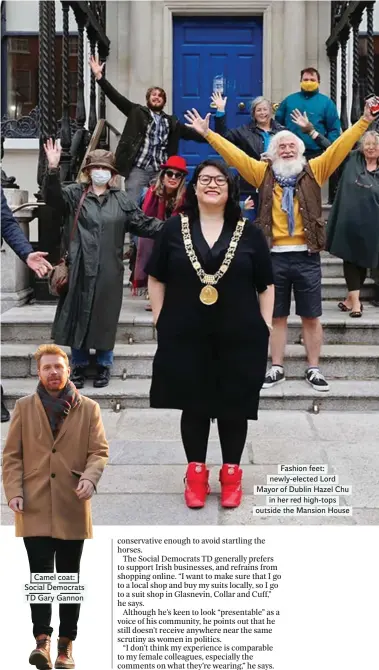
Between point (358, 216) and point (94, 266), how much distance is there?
2212 millimetres

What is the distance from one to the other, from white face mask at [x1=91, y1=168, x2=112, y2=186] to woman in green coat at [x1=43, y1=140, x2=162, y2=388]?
0.03 metres

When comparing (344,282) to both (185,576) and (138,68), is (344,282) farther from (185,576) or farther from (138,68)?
(185,576)

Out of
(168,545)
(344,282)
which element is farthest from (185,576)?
(344,282)

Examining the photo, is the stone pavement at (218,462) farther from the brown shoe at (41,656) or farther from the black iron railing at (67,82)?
the black iron railing at (67,82)

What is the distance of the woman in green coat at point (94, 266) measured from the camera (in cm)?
610

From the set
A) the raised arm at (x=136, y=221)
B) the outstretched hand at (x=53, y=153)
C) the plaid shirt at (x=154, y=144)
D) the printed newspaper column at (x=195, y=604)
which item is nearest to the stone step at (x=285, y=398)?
the raised arm at (x=136, y=221)

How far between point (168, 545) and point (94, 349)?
318 cm

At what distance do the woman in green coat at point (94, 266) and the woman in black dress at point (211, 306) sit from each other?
1.76m

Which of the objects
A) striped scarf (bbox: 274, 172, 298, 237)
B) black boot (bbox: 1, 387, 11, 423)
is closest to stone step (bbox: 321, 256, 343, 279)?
striped scarf (bbox: 274, 172, 298, 237)

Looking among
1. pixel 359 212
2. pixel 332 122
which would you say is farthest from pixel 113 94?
pixel 359 212

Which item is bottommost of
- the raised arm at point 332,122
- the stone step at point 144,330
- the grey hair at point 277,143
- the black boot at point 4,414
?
the black boot at point 4,414

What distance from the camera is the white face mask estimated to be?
19.3 feet

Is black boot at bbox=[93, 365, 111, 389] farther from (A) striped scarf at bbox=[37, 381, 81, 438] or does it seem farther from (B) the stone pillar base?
(A) striped scarf at bbox=[37, 381, 81, 438]

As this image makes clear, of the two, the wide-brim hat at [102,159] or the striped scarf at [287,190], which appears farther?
the striped scarf at [287,190]
